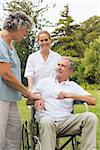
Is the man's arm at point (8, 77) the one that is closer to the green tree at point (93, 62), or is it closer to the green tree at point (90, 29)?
the green tree at point (93, 62)

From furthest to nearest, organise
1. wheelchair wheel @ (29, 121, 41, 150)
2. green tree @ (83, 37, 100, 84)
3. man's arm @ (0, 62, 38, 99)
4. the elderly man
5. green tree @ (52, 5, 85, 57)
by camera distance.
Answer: green tree @ (52, 5, 85, 57) < green tree @ (83, 37, 100, 84) < wheelchair wheel @ (29, 121, 41, 150) < the elderly man < man's arm @ (0, 62, 38, 99)

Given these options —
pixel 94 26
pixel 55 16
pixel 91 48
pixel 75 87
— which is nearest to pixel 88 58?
pixel 91 48

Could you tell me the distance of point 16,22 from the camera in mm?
3131

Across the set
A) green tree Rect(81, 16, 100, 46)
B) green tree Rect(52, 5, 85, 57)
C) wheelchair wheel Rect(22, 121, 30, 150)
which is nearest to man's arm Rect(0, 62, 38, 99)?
wheelchair wheel Rect(22, 121, 30, 150)

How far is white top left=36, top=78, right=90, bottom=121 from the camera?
3.58m

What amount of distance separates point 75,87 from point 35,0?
71.4ft

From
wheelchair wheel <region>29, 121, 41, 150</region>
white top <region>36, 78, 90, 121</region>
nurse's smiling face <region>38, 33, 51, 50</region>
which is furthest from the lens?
nurse's smiling face <region>38, 33, 51, 50</region>

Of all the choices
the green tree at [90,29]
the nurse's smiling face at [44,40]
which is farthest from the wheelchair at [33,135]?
the green tree at [90,29]

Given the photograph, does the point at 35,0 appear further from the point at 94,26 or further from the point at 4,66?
the point at 4,66

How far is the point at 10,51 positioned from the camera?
3219 mm

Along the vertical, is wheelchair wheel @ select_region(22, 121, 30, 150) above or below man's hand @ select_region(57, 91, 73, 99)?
A: below

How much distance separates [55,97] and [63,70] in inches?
9.6

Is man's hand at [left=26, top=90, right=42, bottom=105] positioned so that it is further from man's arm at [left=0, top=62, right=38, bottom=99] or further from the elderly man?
man's arm at [left=0, top=62, right=38, bottom=99]

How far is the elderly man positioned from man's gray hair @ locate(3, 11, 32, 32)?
0.62 m
